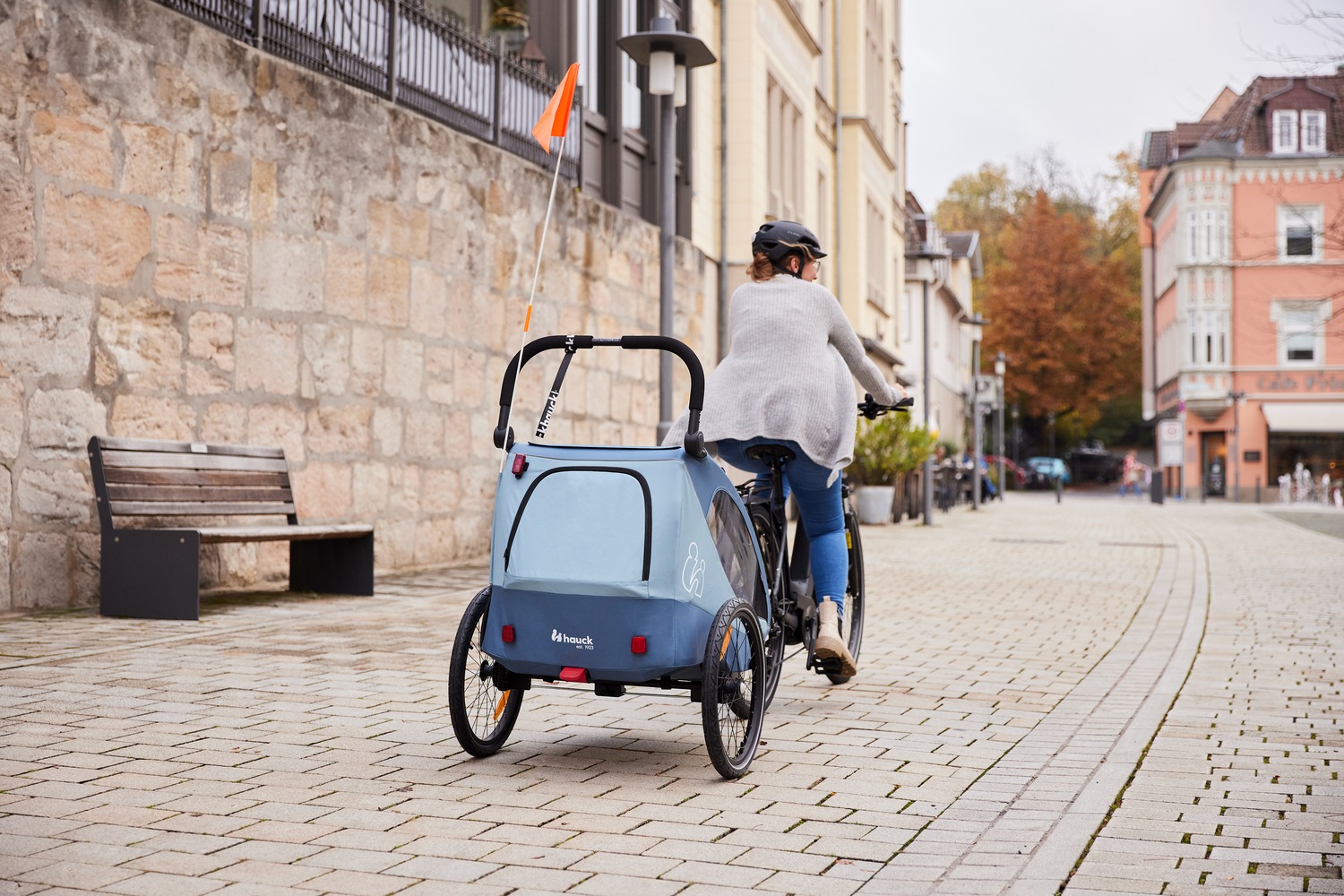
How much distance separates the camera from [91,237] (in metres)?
8.27

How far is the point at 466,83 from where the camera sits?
1281cm

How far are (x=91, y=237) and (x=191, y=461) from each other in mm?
1344

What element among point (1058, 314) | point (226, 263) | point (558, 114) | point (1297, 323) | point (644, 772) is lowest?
point (644, 772)

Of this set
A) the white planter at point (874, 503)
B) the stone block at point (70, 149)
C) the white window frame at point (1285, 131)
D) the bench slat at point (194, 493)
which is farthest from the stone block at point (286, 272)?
the white window frame at point (1285, 131)

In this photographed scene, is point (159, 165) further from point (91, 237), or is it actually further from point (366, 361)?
point (366, 361)

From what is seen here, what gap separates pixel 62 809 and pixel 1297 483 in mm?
49825

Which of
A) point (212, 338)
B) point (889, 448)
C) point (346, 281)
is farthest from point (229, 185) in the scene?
point (889, 448)

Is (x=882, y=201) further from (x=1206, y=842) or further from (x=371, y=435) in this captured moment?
(x=1206, y=842)

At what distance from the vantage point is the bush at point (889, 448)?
22.8m

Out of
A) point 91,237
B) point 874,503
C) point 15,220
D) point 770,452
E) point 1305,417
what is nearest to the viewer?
point 770,452

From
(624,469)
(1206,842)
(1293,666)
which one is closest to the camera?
(1206,842)

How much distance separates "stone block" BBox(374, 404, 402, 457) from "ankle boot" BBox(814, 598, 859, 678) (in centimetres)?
583

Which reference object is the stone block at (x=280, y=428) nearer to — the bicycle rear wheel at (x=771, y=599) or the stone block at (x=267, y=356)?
the stone block at (x=267, y=356)

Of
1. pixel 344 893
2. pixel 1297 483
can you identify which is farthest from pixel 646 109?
pixel 1297 483
